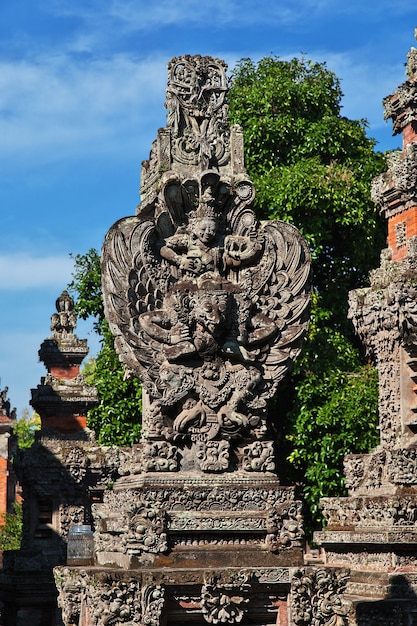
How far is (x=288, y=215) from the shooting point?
21891mm

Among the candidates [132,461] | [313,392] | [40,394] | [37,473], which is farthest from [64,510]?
[132,461]

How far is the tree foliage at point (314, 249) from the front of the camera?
19.5 m

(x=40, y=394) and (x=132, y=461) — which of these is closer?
(x=132, y=461)

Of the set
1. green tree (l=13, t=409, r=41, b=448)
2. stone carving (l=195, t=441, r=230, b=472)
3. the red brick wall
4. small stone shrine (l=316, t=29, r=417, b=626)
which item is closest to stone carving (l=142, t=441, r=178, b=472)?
stone carving (l=195, t=441, r=230, b=472)

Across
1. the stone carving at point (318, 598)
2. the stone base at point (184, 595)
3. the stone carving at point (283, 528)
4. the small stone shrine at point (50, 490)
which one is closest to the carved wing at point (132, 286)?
the stone carving at point (283, 528)

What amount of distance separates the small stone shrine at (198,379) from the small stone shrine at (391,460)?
314cm

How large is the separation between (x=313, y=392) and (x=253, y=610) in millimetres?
10694

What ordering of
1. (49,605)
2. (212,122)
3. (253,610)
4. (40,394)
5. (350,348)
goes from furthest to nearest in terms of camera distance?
(350,348) → (40,394) → (49,605) → (212,122) → (253,610)

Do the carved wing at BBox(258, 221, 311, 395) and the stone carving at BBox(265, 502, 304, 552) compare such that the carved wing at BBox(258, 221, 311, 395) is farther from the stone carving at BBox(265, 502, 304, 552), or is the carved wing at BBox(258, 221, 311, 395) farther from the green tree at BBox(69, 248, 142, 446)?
the green tree at BBox(69, 248, 142, 446)

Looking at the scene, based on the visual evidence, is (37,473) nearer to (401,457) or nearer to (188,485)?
(401,457)

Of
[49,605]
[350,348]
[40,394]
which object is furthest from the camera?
[350,348]

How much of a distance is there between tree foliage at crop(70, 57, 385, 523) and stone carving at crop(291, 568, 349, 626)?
971cm

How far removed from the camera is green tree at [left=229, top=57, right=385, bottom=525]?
765 inches

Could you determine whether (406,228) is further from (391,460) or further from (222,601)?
(222,601)
